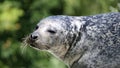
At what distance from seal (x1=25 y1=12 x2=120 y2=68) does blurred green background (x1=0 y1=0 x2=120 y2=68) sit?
2.86m

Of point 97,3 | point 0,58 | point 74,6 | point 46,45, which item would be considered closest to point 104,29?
point 46,45

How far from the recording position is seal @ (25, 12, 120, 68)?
2.66m

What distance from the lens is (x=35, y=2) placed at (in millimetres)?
6027

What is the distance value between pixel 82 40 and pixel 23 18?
3376 millimetres

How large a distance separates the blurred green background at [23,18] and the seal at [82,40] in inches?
113

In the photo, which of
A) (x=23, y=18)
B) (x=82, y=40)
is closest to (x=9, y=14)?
(x=23, y=18)

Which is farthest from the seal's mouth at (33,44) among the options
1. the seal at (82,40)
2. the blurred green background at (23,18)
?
the blurred green background at (23,18)

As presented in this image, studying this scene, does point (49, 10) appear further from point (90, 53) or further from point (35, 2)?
point (90, 53)

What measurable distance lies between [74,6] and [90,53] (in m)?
3.16

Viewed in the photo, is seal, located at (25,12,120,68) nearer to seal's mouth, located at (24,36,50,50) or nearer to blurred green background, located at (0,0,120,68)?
seal's mouth, located at (24,36,50,50)

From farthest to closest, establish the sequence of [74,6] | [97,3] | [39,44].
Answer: [74,6] < [97,3] < [39,44]

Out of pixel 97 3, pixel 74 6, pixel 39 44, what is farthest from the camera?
pixel 74 6

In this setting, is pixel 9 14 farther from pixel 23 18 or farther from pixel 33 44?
pixel 33 44

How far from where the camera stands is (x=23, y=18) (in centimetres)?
605
